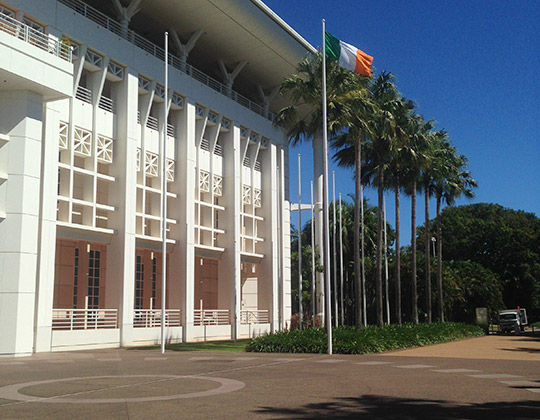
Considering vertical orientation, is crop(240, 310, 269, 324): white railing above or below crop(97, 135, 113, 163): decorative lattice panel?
below

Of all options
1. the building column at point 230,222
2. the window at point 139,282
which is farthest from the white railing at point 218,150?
the window at point 139,282

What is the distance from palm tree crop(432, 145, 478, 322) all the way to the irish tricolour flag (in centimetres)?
2026

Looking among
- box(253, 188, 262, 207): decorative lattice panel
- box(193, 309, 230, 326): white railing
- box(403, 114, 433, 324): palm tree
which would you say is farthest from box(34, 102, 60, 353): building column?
box(403, 114, 433, 324): palm tree

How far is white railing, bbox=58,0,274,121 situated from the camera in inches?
1272

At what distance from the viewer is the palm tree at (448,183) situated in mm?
46312

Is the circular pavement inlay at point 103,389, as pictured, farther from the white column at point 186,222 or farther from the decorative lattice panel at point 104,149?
the white column at point 186,222

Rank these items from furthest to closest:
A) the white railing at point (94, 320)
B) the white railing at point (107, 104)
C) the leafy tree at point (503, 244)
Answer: the leafy tree at point (503, 244)
the white railing at point (107, 104)
the white railing at point (94, 320)

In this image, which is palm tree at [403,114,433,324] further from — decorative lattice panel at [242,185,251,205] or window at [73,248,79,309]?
window at [73,248,79,309]

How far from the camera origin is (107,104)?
3256cm

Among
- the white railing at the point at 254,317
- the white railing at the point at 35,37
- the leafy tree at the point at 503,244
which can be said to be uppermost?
the white railing at the point at 35,37

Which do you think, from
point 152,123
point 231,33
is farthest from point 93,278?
point 231,33

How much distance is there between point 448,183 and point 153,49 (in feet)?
82.2

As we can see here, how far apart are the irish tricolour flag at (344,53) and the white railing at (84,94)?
1256cm

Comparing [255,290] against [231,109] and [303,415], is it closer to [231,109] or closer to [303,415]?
[231,109]
